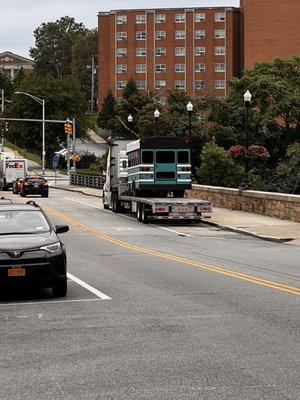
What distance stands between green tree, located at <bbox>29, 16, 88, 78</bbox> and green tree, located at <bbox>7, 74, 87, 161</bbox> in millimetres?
75904

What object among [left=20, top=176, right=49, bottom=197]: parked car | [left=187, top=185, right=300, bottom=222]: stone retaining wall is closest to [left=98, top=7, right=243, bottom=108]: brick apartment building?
[left=20, top=176, right=49, bottom=197]: parked car

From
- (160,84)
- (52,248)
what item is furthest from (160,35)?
(52,248)

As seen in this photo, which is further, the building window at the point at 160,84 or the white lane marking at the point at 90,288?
the building window at the point at 160,84

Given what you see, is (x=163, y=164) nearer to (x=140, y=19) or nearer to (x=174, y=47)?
(x=174, y=47)

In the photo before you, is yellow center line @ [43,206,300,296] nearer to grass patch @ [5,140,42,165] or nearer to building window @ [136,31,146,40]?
grass patch @ [5,140,42,165]

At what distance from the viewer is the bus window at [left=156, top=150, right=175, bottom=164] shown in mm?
32094

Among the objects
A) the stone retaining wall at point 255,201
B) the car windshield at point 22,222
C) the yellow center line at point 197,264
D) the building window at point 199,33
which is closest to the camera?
the car windshield at point 22,222

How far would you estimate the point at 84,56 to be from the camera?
165 m

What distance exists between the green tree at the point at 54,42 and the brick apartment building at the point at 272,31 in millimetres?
80109

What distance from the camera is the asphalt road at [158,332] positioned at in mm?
6867

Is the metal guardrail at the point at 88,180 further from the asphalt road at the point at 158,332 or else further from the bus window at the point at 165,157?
the asphalt road at the point at 158,332

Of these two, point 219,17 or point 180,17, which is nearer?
point 219,17

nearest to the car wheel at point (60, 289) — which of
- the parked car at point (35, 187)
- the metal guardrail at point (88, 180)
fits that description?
the parked car at point (35, 187)

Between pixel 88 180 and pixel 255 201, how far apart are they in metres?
37.3
